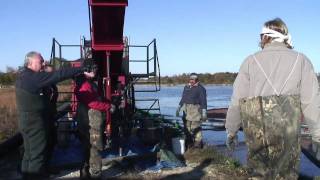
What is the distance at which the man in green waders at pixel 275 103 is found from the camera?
4.33 m

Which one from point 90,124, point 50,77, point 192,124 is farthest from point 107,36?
point 192,124

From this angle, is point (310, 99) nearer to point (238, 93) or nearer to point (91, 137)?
point (238, 93)

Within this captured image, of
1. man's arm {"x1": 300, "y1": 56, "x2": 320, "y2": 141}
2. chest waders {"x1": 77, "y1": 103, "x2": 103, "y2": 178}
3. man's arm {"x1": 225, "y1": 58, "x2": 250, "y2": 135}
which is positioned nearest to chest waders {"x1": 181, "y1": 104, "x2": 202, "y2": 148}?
chest waders {"x1": 77, "y1": 103, "x2": 103, "y2": 178}

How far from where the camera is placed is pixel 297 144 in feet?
14.6

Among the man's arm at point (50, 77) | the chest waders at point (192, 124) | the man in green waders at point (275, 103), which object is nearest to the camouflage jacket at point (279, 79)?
the man in green waders at point (275, 103)

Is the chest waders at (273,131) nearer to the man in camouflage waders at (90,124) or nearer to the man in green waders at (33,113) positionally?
the man in green waders at (33,113)

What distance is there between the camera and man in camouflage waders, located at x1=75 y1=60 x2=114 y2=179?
788 centimetres

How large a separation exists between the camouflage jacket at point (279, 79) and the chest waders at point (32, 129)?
285cm

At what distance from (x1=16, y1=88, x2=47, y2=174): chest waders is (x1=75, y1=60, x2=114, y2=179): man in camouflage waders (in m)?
1.49

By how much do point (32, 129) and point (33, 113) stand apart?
7.8 inches

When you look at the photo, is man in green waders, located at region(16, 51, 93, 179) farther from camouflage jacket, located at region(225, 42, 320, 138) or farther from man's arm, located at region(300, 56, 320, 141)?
man's arm, located at region(300, 56, 320, 141)

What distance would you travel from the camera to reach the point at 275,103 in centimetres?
434

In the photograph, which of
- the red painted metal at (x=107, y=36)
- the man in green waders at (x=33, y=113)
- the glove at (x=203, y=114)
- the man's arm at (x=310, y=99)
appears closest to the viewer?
the man's arm at (x=310, y=99)

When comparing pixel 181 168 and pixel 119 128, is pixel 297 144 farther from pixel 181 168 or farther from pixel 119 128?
pixel 119 128
